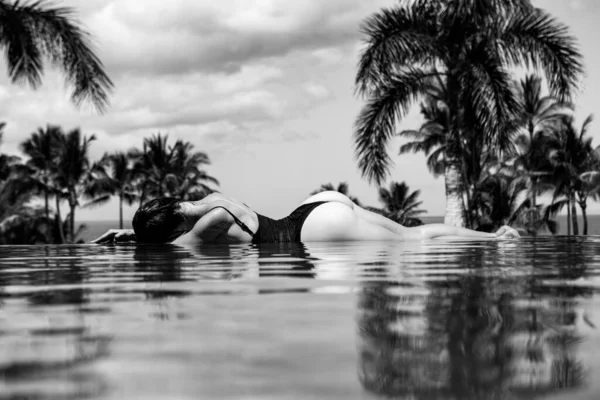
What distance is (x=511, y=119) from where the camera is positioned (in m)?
10.1

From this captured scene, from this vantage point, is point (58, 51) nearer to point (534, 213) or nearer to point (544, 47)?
point (544, 47)

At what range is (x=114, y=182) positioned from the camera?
109 ft

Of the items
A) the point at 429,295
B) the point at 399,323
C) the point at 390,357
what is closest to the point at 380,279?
the point at 429,295

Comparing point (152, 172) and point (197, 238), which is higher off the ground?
point (152, 172)

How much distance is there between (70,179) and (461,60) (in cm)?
2513

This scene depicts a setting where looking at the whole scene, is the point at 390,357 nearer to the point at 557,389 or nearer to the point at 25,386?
the point at 557,389

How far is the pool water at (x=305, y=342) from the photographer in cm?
36

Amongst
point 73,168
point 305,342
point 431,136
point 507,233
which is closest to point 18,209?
point 73,168

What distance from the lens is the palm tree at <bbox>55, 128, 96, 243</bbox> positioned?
→ 30500mm

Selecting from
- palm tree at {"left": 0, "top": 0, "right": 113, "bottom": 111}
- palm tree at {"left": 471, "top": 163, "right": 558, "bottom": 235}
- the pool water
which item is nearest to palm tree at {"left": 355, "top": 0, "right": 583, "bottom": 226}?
palm tree at {"left": 0, "top": 0, "right": 113, "bottom": 111}

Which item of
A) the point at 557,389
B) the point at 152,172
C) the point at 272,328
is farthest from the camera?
the point at 152,172

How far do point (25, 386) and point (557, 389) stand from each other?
0.33 meters

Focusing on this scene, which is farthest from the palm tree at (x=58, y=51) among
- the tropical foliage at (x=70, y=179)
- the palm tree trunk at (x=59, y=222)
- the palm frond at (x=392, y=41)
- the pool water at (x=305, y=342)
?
the palm tree trunk at (x=59, y=222)

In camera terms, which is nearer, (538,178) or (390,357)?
(390,357)
